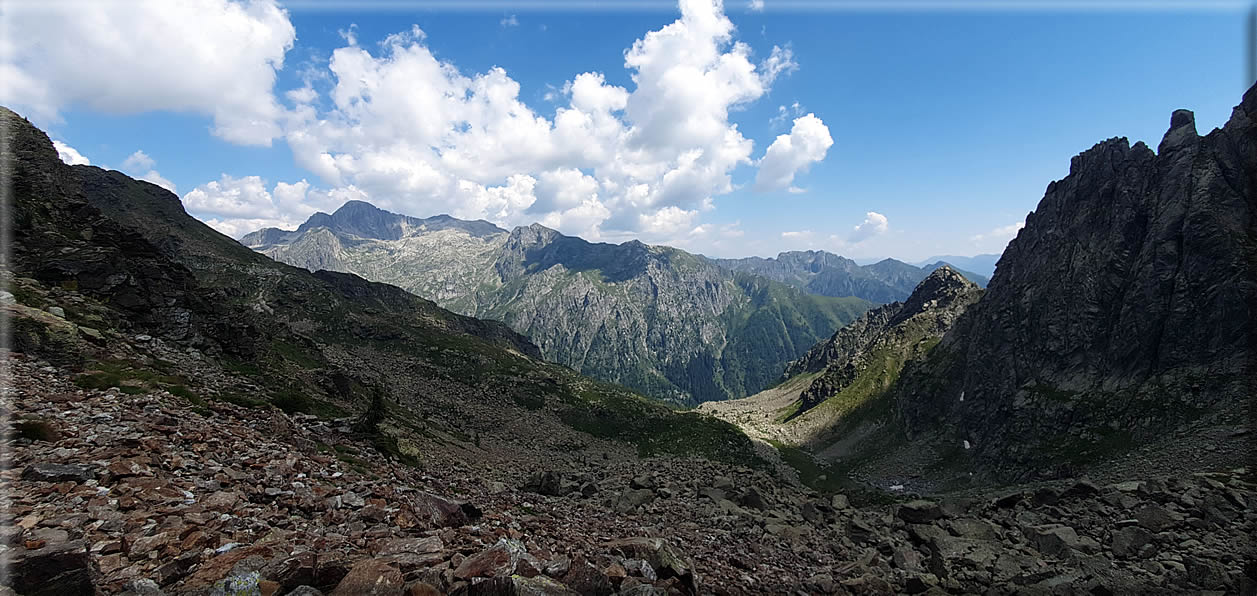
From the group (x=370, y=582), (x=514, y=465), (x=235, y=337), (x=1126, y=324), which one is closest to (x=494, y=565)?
(x=370, y=582)

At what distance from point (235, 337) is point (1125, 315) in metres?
120

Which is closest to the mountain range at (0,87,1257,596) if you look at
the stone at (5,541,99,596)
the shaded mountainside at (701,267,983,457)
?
the stone at (5,541,99,596)

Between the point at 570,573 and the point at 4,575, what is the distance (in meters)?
8.95

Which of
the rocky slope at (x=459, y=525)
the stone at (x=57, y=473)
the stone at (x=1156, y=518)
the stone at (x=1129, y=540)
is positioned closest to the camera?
the rocky slope at (x=459, y=525)

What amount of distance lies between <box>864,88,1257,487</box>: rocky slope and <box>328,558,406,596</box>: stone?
68926 mm

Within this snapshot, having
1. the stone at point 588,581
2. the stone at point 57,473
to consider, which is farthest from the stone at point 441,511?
the stone at point 57,473

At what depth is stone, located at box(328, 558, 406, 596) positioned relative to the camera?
8.09 meters

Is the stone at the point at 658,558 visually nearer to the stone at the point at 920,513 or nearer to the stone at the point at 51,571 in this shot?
the stone at the point at 51,571

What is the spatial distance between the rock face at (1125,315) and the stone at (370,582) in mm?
71532

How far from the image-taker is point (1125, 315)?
7969 centimetres

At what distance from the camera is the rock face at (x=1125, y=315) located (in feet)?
210

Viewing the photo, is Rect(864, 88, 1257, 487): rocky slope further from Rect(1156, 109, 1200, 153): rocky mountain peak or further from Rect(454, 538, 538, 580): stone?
Rect(454, 538, 538, 580): stone

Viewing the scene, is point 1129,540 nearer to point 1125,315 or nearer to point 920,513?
point 920,513

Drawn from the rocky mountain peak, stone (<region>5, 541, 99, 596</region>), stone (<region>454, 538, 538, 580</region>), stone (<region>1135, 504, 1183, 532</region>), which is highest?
the rocky mountain peak
